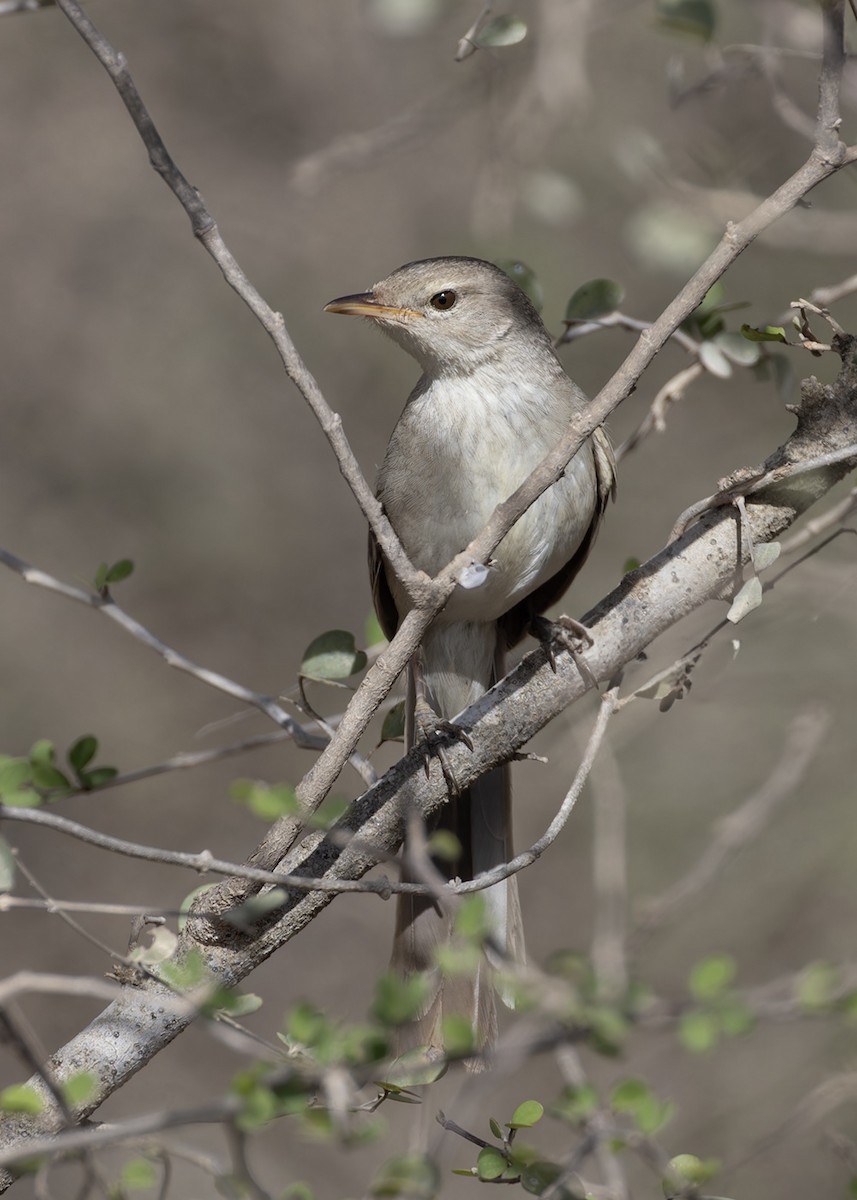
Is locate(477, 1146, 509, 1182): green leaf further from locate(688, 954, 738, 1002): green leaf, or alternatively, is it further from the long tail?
locate(688, 954, 738, 1002): green leaf

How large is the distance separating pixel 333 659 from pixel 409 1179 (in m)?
1.92

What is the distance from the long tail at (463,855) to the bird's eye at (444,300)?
104 centimetres

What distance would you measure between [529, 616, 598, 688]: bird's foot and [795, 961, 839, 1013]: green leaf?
127 cm

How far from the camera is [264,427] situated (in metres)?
8.05

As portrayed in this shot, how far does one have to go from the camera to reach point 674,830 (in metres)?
6.46

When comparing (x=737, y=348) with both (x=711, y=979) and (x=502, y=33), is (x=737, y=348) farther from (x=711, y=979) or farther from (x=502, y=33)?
(x=711, y=979)

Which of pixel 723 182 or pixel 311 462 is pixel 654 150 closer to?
pixel 723 182

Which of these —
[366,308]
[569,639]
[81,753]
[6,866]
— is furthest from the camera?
[366,308]

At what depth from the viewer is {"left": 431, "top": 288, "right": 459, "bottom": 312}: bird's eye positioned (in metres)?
4.01

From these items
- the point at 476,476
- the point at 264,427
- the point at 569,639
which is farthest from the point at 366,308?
the point at 264,427

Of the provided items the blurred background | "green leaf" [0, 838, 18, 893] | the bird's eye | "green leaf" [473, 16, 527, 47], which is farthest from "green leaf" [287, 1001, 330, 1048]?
Answer: the blurred background

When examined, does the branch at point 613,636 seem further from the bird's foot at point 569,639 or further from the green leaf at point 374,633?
the green leaf at point 374,633

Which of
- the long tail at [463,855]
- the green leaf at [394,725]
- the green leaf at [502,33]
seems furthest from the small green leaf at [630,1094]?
the green leaf at [502,33]

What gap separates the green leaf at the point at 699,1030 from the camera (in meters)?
1.50
